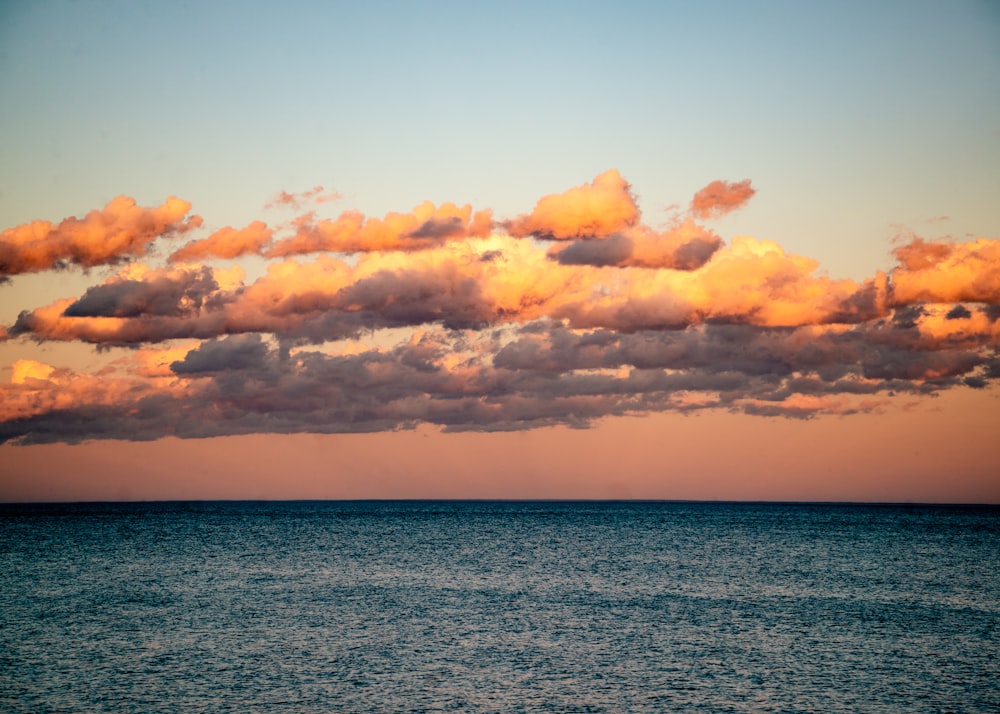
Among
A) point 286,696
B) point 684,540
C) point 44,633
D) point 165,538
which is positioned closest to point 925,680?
point 286,696

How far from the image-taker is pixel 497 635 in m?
52.7

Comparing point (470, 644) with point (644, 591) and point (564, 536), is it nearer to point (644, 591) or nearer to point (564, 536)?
point (644, 591)

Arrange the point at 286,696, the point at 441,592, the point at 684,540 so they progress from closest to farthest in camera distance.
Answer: the point at 286,696 < the point at 441,592 < the point at 684,540

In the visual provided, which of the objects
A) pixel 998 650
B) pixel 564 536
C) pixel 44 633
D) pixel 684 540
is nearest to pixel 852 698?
pixel 998 650

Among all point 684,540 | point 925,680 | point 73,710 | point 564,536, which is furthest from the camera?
point 564,536

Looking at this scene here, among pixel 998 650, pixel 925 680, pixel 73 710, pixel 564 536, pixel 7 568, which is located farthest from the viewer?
pixel 564 536

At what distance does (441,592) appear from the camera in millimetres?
72125

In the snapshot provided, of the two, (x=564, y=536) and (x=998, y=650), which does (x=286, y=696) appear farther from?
(x=564, y=536)

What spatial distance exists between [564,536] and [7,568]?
8860 centimetres

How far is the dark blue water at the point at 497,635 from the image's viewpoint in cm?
3975

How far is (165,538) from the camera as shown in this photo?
14888cm

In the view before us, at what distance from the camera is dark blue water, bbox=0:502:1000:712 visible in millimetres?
39750

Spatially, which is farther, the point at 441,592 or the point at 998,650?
the point at 441,592

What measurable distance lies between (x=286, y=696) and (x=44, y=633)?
21.4m
